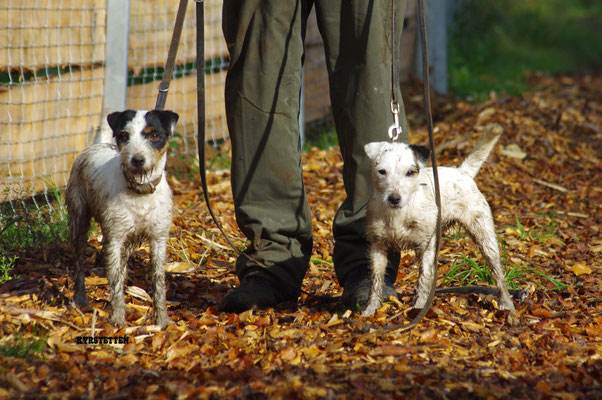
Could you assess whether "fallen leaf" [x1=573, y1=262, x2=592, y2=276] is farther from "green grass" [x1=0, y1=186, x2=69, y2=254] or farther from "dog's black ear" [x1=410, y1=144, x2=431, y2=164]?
"green grass" [x1=0, y1=186, x2=69, y2=254]

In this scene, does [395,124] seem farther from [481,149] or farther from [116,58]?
[116,58]

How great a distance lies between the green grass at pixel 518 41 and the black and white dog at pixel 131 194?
892cm

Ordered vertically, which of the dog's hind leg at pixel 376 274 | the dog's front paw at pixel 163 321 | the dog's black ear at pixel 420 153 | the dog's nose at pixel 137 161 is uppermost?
the dog's black ear at pixel 420 153

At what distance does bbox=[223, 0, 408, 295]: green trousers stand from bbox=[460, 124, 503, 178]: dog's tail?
497 millimetres

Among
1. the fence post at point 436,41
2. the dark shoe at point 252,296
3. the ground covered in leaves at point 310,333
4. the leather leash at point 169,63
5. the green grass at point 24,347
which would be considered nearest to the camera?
the ground covered in leaves at point 310,333

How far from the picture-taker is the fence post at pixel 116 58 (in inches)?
240

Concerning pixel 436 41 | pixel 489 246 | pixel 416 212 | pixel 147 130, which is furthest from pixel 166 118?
pixel 436 41

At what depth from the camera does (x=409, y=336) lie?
363cm

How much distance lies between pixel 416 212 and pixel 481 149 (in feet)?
2.58

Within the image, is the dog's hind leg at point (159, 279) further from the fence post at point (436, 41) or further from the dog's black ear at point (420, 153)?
the fence post at point (436, 41)

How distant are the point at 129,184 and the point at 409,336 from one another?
1.64m

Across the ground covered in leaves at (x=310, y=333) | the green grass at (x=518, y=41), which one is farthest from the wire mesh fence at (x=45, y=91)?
the green grass at (x=518, y=41)

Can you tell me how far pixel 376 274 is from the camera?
3875mm

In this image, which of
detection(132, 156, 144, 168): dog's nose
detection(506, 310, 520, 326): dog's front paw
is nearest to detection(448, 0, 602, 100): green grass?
detection(506, 310, 520, 326): dog's front paw
